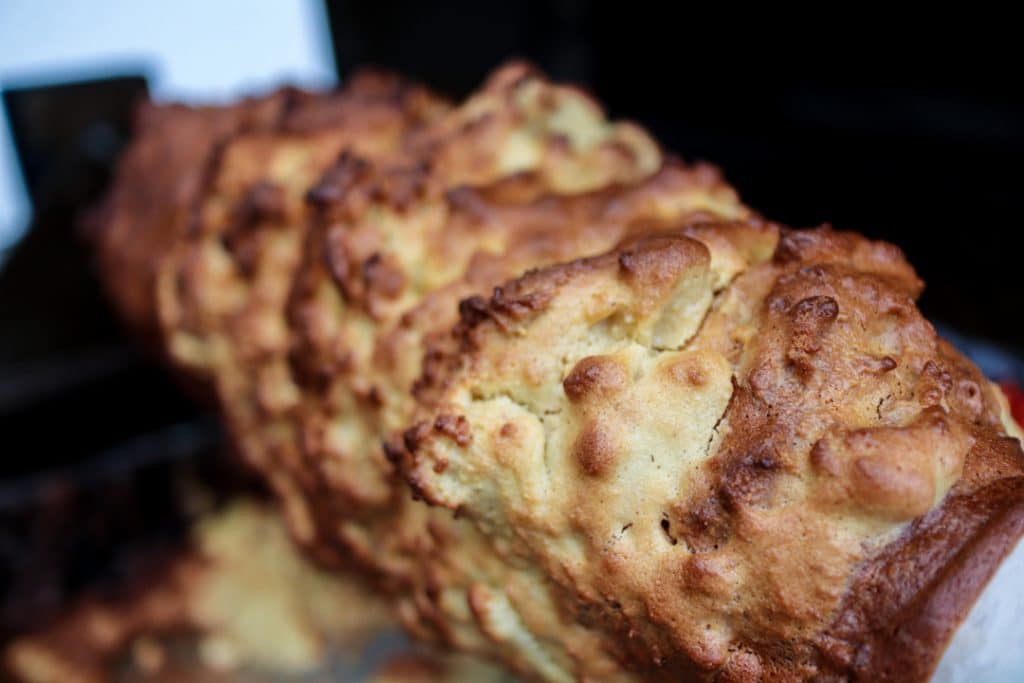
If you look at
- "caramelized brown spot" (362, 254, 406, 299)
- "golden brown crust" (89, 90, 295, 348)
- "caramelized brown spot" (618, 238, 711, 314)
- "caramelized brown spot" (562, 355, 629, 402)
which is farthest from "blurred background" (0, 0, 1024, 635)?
"caramelized brown spot" (562, 355, 629, 402)

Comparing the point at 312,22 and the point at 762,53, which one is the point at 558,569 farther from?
the point at 312,22

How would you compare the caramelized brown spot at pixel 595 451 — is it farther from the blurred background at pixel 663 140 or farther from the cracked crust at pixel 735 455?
the blurred background at pixel 663 140

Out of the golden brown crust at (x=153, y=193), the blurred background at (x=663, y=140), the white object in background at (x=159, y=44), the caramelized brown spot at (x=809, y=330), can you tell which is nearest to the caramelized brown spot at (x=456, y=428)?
the caramelized brown spot at (x=809, y=330)

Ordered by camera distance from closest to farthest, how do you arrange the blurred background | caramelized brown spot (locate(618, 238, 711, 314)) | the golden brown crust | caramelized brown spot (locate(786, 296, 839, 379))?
caramelized brown spot (locate(786, 296, 839, 379)) → caramelized brown spot (locate(618, 238, 711, 314)) → the golden brown crust → the blurred background

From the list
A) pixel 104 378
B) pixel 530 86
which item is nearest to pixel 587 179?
pixel 530 86

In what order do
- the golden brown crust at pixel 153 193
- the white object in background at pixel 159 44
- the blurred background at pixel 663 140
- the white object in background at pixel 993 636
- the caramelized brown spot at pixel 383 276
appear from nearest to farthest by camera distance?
the white object in background at pixel 993 636
the caramelized brown spot at pixel 383 276
the golden brown crust at pixel 153 193
the blurred background at pixel 663 140
the white object in background at pixel 159 44

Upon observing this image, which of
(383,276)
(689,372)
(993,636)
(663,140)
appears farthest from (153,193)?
(663,140)

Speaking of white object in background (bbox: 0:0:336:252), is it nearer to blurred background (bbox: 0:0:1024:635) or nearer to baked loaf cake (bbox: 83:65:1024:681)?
blurred background (bbox: 0:0:1024:635)
